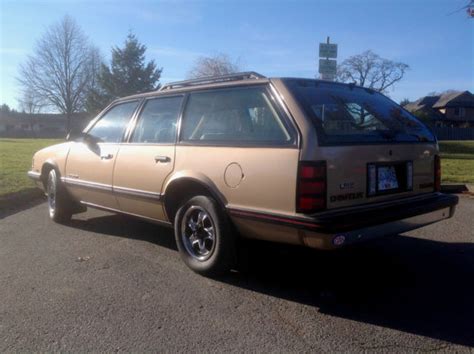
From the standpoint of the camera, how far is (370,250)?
15.5 feet

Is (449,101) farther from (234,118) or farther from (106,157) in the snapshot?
(234,118)

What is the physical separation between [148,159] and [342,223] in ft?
7.00

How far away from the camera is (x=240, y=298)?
345 cm

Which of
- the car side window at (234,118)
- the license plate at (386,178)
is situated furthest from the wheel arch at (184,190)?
the license plate at (386,178)

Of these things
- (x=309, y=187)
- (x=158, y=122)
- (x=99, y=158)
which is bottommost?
(x=309, y=187)

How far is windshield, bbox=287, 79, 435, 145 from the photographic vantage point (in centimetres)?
341

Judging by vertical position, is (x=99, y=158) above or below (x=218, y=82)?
below

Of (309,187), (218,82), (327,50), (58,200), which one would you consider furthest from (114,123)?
(327,50)

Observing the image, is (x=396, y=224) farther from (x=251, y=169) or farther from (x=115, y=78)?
(x=115, y=78)

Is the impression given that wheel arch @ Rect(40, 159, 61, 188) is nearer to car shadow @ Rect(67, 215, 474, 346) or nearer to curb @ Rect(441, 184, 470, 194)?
car shadow @ Rect(67, 215, 474, 346)

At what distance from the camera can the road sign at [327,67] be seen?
33.5 feet

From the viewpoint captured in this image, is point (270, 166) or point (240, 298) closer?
point (270, 166)

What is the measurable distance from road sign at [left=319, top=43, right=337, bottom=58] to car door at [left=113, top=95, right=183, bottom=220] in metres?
6.53

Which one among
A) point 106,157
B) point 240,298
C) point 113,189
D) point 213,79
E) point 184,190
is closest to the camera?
point 240,298
